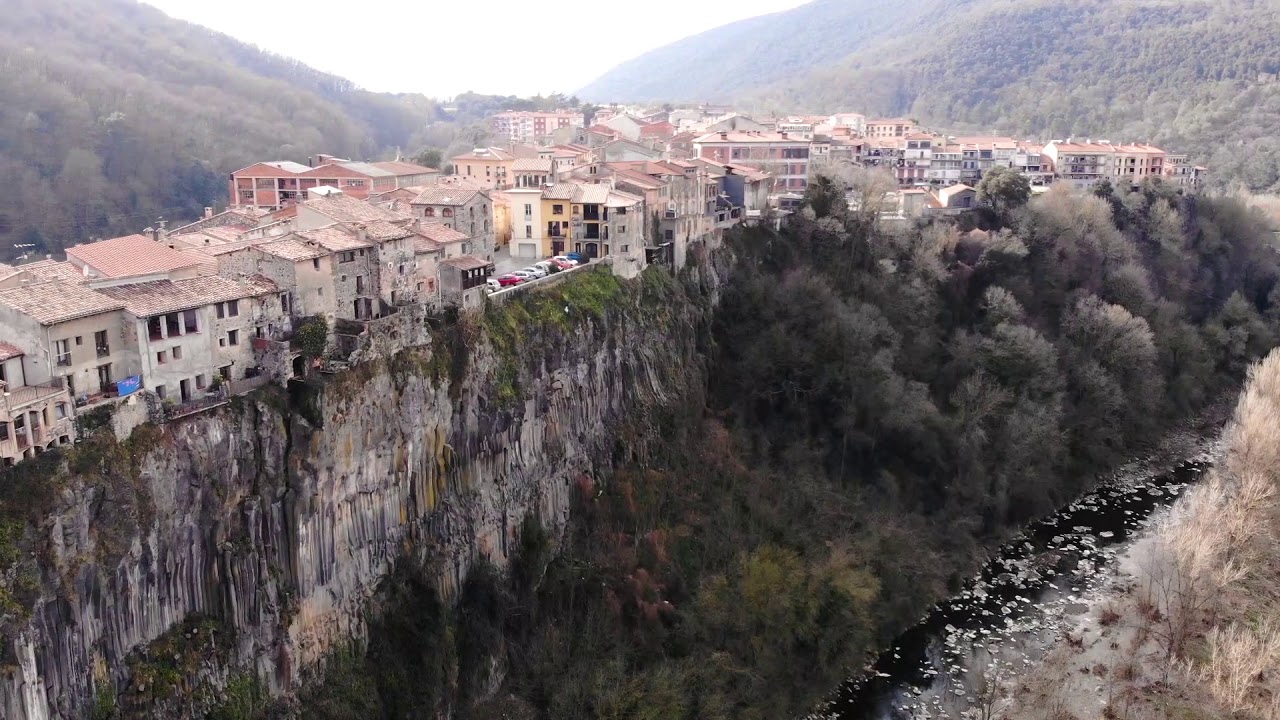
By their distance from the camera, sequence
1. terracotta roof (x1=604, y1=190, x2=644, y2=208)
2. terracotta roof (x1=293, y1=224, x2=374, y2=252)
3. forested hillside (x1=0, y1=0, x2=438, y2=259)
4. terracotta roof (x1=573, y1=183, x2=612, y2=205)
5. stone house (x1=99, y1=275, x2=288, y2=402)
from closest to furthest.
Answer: stone house (x1=99, y1=275, x2=288, y2=402)
terracotta roof (x1=293, y1=224, x2=374, y2=252)
terracotta roof (x1=604, y1=190, x2=644, y2=208)
terracotta roof (x1=573, y1=183, x2=612, y2=205)
forested hillside (x1=0, y1=0, x2=438, y2=259)

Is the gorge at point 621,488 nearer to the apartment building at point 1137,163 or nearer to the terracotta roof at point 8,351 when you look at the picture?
the terracotta roof at point 8,351

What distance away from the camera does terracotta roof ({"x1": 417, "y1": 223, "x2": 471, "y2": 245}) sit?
133 feet

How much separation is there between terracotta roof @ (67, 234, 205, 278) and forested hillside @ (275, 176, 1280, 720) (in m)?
12.5

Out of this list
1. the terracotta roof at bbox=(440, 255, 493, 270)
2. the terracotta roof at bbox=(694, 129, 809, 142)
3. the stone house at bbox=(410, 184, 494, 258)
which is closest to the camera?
the terracotta roof at bbox=(440, 255, 493, 270)

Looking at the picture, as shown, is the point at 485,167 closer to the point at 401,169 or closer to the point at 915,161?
the point at 401,169

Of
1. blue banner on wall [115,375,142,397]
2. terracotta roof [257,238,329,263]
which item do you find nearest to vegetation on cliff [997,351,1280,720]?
terracotta roof [257,238,329,263]

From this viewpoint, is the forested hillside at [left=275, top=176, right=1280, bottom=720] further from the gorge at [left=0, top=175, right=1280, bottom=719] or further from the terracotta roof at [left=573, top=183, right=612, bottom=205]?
the terracotta roof at [left=573, top=183, right=612, bottom=205]

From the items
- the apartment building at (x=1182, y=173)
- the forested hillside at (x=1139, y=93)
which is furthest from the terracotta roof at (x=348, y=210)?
the forested hillside at (x=1139, y=93)

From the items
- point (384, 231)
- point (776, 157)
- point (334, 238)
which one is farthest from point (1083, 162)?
point (334, 238)

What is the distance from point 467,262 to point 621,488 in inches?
474

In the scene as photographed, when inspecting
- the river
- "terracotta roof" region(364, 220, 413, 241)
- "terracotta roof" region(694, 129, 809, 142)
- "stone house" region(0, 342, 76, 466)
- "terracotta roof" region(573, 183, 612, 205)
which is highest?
"terracotta roof" region(694, 129, 809, 142)

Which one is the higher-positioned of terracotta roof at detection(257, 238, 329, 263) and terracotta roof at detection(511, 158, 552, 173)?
terracotta roof at detection(511, 158, 552, 173)

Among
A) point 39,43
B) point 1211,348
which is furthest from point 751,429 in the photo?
point 39,43

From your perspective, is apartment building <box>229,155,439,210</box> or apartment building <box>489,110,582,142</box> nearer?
apartment building <box>229,155,439,210</box>
